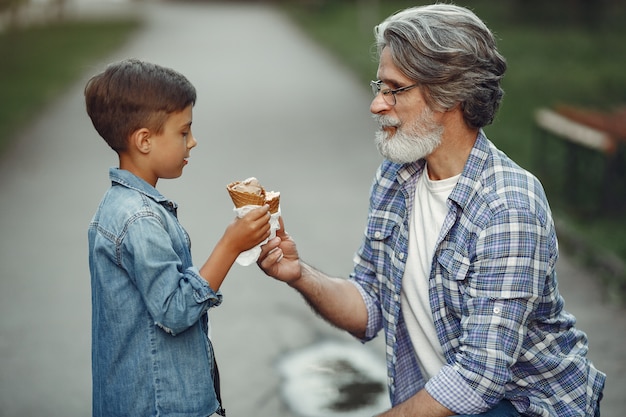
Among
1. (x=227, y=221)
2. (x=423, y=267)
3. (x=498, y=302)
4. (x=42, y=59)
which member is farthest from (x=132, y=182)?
(x=42, y=59)

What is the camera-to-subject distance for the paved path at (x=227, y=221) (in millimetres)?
4805

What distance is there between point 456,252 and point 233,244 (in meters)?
0.75

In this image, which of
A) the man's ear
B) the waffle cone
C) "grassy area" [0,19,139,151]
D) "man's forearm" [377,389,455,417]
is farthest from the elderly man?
"grassy area" [0,19,139,151]

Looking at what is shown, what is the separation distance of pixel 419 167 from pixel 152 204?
3.48 feet

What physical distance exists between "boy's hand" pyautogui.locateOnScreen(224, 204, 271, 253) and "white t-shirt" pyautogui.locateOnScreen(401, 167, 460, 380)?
0.65 metres

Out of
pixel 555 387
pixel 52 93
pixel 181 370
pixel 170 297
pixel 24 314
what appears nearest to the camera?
pixel 170 297

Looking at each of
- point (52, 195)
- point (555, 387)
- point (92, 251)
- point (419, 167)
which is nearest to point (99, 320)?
point (92, 251)

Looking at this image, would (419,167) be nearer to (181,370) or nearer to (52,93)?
(181,370)

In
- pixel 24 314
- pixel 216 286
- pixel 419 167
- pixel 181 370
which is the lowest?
pixel 24 314

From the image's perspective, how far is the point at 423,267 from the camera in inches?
124

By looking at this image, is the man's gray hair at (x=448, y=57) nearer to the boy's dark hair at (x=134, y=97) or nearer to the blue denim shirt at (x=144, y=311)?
the boy's dark hair at (x=134, y=97)

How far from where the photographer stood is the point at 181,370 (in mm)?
2756

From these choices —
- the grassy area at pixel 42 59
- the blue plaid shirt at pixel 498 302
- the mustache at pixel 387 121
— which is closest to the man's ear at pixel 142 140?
the mustache at pixel 387 121

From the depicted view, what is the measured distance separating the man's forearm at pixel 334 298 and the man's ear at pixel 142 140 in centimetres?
88
